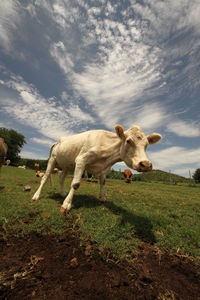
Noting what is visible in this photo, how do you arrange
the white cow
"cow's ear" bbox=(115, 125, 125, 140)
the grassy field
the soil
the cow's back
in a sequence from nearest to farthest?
the soil, the grassy field, the white cow, "cow's ear" bbox=(115, 125, 125, 140), the cow's back

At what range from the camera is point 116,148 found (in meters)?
5.27

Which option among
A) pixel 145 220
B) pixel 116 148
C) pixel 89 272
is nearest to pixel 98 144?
pixel 116 148

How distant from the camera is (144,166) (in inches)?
157

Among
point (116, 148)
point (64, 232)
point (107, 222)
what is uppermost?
point (116, 148)

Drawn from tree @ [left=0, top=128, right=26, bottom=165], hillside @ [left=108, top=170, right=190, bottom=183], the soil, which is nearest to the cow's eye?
the soil

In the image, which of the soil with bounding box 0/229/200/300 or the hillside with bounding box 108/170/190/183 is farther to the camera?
the hillside with bounding box 108/170/190/183

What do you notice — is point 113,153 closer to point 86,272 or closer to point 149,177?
point 86,272

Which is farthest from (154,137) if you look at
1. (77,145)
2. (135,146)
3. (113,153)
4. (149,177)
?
(149,177)

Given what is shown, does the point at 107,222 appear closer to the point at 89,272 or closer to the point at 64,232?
the point at 64,232

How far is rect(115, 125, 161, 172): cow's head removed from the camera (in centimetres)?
414

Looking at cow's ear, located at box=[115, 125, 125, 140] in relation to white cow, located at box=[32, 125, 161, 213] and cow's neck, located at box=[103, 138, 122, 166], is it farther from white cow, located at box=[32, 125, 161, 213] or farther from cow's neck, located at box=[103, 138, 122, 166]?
cow's neck, located at box=[103, 138, 122, 166]

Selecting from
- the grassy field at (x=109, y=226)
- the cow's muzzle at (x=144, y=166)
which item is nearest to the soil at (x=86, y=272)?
the grassy field at (x=109, y=226)

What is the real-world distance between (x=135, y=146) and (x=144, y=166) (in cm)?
72

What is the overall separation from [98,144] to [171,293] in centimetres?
382
